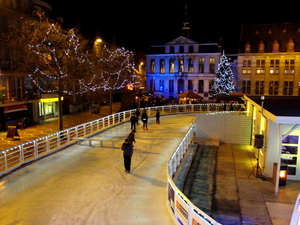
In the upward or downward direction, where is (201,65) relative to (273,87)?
upward

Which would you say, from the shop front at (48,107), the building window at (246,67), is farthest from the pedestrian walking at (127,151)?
the building window at (246,67)

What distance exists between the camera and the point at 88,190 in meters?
9.28

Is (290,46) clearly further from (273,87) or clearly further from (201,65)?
(201,65)

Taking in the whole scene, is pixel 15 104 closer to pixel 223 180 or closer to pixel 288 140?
pixel 223 180

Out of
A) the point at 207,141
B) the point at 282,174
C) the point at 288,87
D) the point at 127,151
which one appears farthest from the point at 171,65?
the point at 127,151

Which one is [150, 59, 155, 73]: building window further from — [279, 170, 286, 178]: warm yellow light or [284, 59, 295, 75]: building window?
[279, 170, 286, 178]: warm yellow light

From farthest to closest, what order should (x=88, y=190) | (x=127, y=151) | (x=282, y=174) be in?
1. (x=282, y=174)
2. (x=127, y=151)
3. (x=88, y=190)

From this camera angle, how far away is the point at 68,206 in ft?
26.4

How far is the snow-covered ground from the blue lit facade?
40.5m

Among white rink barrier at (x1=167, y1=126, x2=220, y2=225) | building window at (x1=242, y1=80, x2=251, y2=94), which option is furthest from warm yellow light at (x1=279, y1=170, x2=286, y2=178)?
building window at (x1=242, y1=80, x2=251, y2=94)

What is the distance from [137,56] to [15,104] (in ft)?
122

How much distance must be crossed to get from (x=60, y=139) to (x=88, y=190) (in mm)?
6304

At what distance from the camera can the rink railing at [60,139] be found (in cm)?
1172

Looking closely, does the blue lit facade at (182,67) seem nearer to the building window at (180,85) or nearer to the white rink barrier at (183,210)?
the building window at (180,85)
